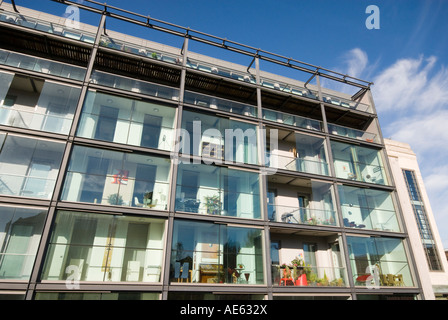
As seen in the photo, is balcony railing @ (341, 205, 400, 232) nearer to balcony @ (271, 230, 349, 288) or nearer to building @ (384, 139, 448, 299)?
balcony @ (271, 230, 349, 288)

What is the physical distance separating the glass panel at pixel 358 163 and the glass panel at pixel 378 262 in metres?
3.58

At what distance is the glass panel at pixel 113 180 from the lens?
11.4 meters

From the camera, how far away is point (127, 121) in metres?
13.6

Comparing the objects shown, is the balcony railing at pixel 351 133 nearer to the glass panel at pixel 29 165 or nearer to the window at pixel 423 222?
the window at pixel 423 222

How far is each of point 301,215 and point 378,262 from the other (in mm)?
4578

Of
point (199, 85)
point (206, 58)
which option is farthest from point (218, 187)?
point (206, 58)

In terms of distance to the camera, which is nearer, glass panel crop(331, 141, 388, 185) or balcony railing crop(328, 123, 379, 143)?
glass panel crop(331, 141, 388, 185)

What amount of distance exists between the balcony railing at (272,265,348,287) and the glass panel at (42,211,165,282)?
517 centimetres

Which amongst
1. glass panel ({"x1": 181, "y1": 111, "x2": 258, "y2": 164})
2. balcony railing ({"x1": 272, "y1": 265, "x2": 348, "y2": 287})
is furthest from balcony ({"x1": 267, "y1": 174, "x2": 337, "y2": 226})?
glass panel ({"x1": 181, "y1": 111, "x2": 258, "y2": 164})

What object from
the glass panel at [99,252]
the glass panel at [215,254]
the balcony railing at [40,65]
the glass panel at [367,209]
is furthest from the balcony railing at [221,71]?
the glass panel at [99,252]

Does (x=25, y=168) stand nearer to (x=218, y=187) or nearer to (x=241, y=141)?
(x=218, y=187)

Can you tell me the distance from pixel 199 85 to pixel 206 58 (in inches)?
141

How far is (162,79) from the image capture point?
16.8m

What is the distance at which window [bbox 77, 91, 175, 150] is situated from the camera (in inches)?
502
